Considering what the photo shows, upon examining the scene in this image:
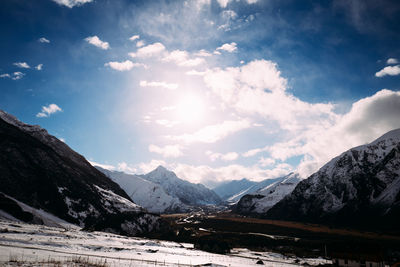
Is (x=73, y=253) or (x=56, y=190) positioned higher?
(x=56, y=190)

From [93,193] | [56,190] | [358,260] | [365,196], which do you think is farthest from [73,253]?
[365,196]

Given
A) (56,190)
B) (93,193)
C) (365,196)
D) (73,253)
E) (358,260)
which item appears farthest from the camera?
(365,196)

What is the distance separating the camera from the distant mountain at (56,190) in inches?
4023

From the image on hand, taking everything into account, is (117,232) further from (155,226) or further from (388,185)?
(388,185)

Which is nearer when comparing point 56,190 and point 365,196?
point 56,190

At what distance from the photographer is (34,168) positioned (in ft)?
383

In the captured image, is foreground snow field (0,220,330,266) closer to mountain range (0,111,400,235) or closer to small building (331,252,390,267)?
small building (331,252,390,267)

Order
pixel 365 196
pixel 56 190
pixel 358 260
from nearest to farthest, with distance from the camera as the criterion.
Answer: pixel 358 260 → pixel 56 190 → pixel 365 196

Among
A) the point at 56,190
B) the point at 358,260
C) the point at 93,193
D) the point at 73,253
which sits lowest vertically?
the point at 358,260

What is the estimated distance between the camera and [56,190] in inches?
4444

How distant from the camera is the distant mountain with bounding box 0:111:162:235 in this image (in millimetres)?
102188

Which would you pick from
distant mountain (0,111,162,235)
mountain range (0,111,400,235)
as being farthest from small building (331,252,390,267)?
distant mountain (0,111,162,235)

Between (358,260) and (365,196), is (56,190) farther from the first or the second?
(365,196)

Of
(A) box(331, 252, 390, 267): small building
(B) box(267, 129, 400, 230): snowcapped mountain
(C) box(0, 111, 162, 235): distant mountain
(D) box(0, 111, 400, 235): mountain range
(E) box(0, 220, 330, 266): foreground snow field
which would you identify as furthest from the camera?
(B) box(267, 129, 400, 230): snowcapped mountain
